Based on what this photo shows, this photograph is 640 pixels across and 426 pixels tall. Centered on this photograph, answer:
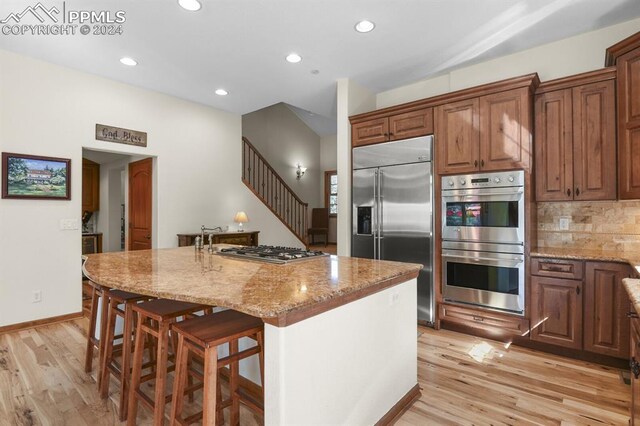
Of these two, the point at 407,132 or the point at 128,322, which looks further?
the point at 407,132

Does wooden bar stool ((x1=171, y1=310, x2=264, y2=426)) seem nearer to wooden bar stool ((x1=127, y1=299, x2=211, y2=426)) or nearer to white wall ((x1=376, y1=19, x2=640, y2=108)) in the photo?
wooden bar stool ((x1=127, y1=299, x2=211, y2=426))

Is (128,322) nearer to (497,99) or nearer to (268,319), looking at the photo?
(268,319)

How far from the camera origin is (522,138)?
3.03 m

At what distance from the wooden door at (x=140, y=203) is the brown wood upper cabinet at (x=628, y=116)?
528 centimetres

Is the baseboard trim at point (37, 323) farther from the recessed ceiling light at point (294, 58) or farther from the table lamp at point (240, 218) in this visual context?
the recessed ceiling light at point (294, 58)

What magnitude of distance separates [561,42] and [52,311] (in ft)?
20.0

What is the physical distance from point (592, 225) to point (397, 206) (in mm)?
1816

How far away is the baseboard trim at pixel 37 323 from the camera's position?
11.3ft

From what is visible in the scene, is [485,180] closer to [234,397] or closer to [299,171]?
[234,397]

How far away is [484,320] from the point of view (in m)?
3.22

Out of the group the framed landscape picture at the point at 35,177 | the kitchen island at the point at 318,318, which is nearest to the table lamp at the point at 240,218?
the framed landscape picture at the point at 35,177

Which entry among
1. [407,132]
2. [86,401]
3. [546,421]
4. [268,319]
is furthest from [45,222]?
[546,421]

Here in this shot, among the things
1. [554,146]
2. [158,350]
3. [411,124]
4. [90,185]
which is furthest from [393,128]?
[90,185]

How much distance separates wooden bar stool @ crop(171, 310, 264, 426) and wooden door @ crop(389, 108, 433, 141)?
2.79 metres
